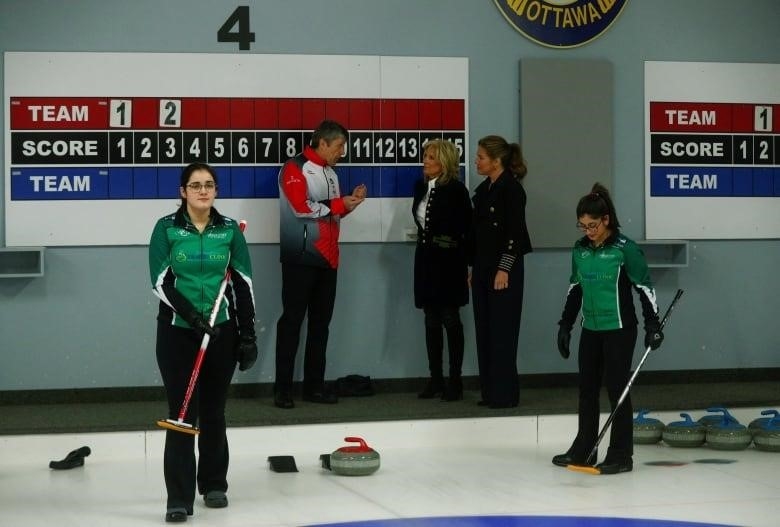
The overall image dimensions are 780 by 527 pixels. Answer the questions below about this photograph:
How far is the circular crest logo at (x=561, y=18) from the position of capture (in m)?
7.43

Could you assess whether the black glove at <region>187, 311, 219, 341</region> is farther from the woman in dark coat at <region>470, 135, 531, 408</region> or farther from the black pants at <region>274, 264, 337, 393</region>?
the woman in dark coat at <region>470, 135, 531, 408</region>

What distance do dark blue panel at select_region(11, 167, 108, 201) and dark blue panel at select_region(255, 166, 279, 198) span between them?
861 mm

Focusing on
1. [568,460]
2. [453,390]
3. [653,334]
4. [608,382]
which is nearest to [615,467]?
[568,460]

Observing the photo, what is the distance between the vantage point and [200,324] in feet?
15.2

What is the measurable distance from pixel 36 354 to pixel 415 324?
7.24ft

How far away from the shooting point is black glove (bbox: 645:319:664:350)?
5.62 meters

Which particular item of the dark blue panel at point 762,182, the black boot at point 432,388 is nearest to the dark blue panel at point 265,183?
the black boot at point 432,388

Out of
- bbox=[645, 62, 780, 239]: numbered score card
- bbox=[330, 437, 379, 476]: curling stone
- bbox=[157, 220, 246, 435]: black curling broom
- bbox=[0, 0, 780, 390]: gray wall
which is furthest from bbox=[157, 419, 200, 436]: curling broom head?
bbox=[645, 62, 780, 239]: numbered score card

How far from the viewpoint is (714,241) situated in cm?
775

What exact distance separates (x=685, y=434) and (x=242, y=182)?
2855mm

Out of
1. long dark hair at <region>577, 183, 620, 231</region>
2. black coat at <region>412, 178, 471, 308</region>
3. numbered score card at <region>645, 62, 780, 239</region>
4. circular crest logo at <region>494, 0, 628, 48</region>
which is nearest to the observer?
long dark hair at <region>577, 183, 620, 231</region>

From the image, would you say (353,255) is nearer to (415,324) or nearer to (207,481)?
(415,324)

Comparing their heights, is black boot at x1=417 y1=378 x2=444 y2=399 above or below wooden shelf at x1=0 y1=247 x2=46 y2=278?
below

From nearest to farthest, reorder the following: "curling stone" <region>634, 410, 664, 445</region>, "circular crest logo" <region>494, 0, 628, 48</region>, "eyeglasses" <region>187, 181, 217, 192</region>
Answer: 1. "eyeglasses" <region>187, 181, 217, 192</region>
2. "curling stone" <region>634, 410, 664, 445</region>
3. "circular crest logo" <region>494, 0, 628, 48</region>
